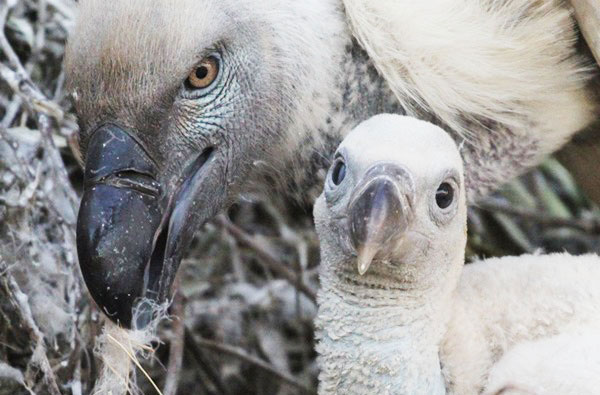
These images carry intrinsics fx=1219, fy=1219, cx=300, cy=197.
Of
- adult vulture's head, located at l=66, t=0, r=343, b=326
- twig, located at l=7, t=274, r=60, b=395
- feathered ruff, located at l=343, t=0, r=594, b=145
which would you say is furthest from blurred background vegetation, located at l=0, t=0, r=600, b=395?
feathered ruff, located at l=343, t=0, r=594, b=145

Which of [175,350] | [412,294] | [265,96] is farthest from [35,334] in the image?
[412,294]

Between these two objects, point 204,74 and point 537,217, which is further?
point 537,217

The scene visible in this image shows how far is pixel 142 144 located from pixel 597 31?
0.95 meters

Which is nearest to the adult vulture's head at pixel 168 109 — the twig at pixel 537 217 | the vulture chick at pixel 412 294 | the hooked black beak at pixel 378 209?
the vulture chick at pixel 412 294

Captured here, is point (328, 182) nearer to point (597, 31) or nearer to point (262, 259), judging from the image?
point (597, 31)

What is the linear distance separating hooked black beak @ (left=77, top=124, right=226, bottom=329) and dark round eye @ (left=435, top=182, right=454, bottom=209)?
1.73 feet

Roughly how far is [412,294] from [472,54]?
0.64m

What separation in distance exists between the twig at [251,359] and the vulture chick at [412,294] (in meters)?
0.96

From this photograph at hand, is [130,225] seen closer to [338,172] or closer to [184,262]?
[338,172]

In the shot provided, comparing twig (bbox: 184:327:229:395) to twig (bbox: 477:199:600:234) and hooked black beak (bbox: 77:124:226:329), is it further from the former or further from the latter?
twig (bbox: 477:199:600:234)

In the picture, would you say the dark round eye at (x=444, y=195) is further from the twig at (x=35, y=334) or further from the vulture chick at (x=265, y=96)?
the twig at (x=35, y=334)

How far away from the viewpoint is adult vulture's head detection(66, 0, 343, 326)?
7.29 feet

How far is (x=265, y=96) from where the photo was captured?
2488 millimetres

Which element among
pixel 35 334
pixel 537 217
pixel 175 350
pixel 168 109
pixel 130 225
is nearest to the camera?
pixel 130 225
